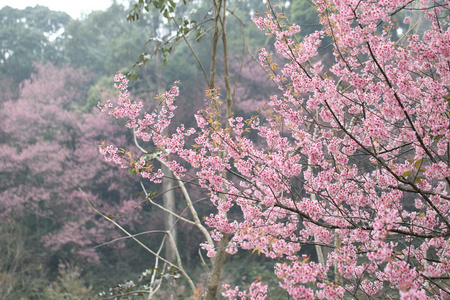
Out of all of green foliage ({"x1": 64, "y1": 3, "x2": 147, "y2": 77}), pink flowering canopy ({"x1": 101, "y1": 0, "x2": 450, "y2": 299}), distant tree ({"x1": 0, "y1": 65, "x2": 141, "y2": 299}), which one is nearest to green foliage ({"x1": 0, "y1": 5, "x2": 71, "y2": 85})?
green foliage ({"x1": 64, "y1": 3, "x2": 147, "y2": 77})

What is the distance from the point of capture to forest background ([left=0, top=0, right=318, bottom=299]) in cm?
877

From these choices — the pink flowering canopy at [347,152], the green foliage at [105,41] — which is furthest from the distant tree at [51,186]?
the pink flowering canopy at [347,152]

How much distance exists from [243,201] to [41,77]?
13.7 m

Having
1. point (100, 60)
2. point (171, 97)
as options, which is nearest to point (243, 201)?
point (171, 97)

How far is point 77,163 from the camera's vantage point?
10.6 metres

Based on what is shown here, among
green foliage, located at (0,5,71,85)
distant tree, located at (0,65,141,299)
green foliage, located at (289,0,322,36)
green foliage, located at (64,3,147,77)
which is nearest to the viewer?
distant tree, located at (0,65,141,299)

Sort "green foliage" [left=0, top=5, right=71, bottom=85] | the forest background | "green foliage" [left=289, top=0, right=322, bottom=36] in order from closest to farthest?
the forest background → "green foliage" [left=289, top=0, right=322, bottom=36] → "green foliage" [left=0, top=5, right=71, bottom=85]

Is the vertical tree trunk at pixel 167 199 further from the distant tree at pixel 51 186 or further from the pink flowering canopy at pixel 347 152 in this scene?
the pink flowering canopy at pixel 347 152

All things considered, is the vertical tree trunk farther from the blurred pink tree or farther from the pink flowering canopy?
the pink flowering canopy

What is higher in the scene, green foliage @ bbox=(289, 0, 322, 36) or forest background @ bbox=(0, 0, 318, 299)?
green foliage @ bbox=(289, 0, 322, 36)

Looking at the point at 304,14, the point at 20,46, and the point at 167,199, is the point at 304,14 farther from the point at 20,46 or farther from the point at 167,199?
the point at 20,46

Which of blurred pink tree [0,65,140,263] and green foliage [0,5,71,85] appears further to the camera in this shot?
green foliage [0,5,71,85]

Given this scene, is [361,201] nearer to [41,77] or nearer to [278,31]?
[278,31]

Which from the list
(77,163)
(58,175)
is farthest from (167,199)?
(58,175)
